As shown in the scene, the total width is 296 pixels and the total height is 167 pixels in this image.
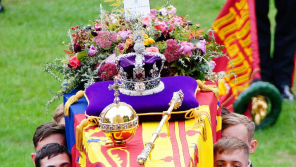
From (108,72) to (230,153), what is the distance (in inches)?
38.1

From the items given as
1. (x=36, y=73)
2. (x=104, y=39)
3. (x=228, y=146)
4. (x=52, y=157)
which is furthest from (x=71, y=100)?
(x=36, y=73)

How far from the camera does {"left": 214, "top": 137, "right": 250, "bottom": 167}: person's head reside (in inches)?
115

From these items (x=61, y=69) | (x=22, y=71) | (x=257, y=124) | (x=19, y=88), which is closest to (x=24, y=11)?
(x=22, y=71)

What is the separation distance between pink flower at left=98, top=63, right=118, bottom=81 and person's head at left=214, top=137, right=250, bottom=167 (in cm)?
84

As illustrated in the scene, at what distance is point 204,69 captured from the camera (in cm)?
Result: 351

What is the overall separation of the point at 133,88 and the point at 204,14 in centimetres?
742

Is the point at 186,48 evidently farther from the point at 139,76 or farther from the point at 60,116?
the point at 60,116

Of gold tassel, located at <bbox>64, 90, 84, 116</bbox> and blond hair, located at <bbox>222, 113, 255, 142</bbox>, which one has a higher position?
gold tassel, located at <bbox>64, 90, 84, 116</bbox>

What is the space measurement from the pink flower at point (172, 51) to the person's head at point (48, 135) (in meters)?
0.86

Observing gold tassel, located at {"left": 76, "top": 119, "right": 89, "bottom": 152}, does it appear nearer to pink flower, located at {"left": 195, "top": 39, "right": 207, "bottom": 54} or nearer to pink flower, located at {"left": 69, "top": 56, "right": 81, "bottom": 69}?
pink flower, located at {"left": 69, "top": 56, "right": 81, "bottom": 69}

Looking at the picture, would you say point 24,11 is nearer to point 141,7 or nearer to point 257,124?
point 257,124

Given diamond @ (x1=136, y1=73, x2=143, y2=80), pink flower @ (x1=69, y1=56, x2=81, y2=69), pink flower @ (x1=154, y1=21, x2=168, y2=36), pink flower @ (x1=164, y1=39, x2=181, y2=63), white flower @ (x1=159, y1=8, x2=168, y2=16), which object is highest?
white flower @ (x1=159, y1=8, x2=168, y2=16)

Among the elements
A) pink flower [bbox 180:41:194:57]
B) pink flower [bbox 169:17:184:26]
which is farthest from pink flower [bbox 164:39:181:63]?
pink flower [bbox 169:17:184:26]

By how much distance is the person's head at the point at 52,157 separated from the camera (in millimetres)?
2840
